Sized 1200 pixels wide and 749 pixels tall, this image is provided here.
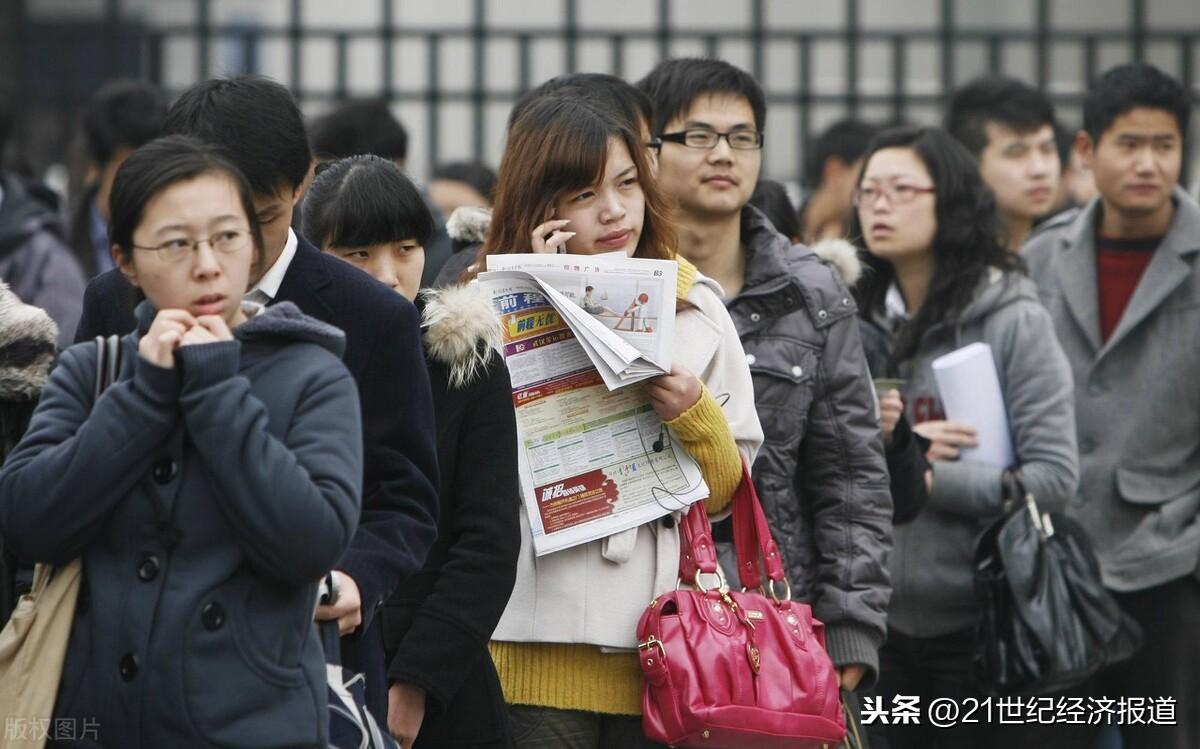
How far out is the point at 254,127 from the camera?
3084 mm

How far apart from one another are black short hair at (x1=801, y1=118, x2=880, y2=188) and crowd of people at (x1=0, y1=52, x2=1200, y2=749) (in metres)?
1.74

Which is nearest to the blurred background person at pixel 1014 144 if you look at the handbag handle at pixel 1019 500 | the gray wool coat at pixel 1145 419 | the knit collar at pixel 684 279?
the gray wool coat at pixel 1145 419

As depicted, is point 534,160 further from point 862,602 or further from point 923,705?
point 923,705

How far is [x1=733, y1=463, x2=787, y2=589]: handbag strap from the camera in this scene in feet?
12.2

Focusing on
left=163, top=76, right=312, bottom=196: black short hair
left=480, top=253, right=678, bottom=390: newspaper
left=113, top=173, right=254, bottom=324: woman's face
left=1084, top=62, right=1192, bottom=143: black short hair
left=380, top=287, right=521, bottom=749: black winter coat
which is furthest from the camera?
left=1084, top=62, right=1192, bottom=143: black short hair

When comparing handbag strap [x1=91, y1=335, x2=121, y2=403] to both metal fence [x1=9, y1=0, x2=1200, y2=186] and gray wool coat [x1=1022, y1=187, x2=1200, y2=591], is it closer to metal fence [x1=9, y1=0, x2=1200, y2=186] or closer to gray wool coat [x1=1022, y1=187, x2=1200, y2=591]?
gray wool coat [x1=1022, y1=187, x2=1200, y2=591]

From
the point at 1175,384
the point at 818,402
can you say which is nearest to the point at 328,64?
the point at 1175,384

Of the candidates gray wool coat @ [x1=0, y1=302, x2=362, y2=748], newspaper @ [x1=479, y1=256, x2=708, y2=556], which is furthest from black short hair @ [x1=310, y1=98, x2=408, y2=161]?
gray wool coat @ [x1=0, y1=302, x2=362, y2=748]

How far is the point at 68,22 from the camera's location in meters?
13.4

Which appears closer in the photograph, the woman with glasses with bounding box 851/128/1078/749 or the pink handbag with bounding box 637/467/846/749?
the pink handbag with bounding box 637/467/846/749

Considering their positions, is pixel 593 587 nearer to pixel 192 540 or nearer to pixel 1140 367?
pixel 192 540

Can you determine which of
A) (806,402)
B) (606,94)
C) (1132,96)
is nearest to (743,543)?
(806,402)

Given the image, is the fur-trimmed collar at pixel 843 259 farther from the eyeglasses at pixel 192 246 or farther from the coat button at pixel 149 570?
the coat button at pixel 149 570

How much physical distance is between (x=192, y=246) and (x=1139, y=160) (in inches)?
147
